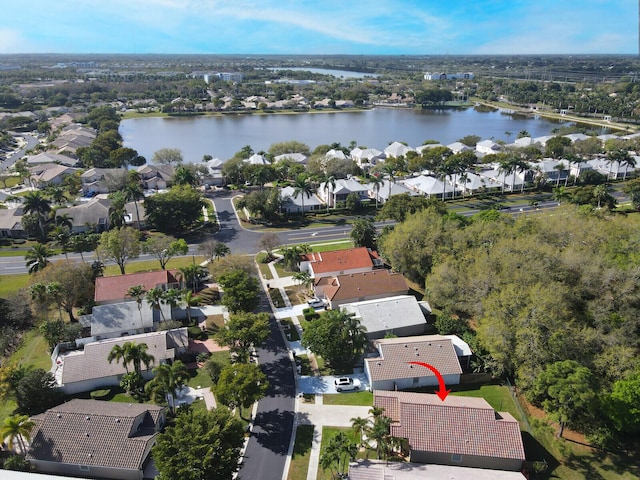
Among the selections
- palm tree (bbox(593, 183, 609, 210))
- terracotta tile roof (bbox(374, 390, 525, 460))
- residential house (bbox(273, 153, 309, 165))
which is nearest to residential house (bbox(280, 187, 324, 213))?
residential house (bbox(273, 153, 309, 165))

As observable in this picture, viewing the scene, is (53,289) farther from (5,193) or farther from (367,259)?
(5,193)

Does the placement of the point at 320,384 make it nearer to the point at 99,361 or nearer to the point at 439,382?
the point at 439,382

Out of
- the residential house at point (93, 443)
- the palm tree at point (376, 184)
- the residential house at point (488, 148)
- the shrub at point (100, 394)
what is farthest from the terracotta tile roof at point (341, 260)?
the residential house at point (488, 148)

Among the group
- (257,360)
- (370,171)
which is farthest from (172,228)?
(370,171)

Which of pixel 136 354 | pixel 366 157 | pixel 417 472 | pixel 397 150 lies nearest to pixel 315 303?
pixel 136 354

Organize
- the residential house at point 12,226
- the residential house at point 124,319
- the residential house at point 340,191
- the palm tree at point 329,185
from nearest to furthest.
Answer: the residential house at point 124,319, the residential house at point 12,226, the palm tree at point 329,185, the residential house at point 340,191

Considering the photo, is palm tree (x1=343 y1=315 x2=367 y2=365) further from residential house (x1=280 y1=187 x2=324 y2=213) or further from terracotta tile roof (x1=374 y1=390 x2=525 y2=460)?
residential house (x1=280 y1=187 x2=324 y2=213)

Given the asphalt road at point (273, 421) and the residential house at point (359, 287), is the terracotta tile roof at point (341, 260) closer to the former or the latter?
the residential house at point (359, 287)
